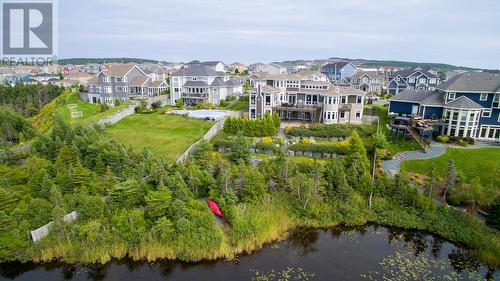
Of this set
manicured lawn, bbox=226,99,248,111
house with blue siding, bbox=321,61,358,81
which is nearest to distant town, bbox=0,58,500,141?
manicured lawn, bbox=226,99,248,111

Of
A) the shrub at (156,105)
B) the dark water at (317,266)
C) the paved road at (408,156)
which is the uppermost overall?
the shrub at (156,105)

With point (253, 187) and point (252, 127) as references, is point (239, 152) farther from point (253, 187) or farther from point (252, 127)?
point (252, 127)

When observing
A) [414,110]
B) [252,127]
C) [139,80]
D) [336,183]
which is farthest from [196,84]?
[336,183]

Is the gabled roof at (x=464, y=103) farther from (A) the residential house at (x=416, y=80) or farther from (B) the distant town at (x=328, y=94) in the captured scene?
(A) the residential house at (x=416, y=80)

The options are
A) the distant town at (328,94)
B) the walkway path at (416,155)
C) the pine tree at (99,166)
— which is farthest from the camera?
the distant town at (328,94)

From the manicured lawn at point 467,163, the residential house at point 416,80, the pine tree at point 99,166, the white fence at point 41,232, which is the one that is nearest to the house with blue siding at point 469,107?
the manicured lawn at point 467,163

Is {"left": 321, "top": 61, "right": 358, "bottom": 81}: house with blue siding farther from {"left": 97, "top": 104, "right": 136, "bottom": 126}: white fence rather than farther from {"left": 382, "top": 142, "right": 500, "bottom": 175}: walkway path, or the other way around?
{"left": 97, "top": 104, "right": 136, "bottom": 126}: white fence

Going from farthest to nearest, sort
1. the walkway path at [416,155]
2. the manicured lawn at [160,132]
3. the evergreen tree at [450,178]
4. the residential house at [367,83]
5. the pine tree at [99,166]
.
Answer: the residential house at [367,83] < the manicured lawn at [160,132] < the walkway path at [416,155] < the pine tree at [99,166] < the evergreen tree at [450,178]
